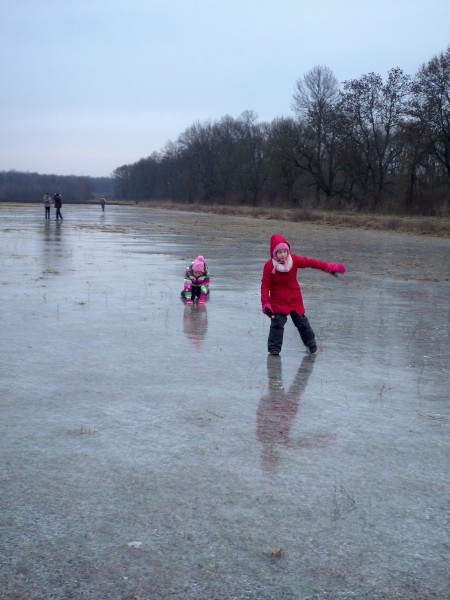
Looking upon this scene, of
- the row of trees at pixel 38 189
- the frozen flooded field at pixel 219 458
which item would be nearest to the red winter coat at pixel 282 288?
the frozen flooded field at pixel 219 458

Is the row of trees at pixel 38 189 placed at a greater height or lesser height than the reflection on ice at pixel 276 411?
greater

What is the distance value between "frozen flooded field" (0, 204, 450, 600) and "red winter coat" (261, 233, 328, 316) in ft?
1.73

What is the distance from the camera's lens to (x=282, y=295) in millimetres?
8578

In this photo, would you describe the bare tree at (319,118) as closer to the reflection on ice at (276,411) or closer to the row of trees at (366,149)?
the row of trees at (366,149)

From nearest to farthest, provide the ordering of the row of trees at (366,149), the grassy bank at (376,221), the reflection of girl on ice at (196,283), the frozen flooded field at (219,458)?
1. the frozen flooded field at (219,458)
2. the reflection of girl on ice at (196,283)
3. the grassy bank at (376,221)
4. the row of trees at (366,149)

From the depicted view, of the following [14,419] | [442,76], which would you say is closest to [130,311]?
[14,419]

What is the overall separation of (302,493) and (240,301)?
8.18 meters

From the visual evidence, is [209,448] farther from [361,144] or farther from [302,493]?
[361,144]

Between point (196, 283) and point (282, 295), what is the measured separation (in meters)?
3.82

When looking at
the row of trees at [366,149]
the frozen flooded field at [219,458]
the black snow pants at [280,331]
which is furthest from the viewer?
the row of trees at [366,149]

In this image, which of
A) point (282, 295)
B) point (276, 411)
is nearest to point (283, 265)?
point (282, 295)

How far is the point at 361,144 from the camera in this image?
211 ft

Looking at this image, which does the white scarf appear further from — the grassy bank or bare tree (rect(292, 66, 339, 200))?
bare tree (rect(292, 66, 339, 200))

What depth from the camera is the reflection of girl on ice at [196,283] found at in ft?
39.9
